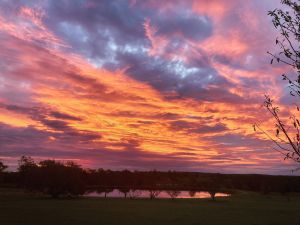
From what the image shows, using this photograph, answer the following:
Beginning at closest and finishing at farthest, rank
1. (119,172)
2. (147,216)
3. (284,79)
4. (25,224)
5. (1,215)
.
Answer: (284,79), (25,224), (1,215), (147,216), (119,172)

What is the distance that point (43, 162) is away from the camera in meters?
88.3

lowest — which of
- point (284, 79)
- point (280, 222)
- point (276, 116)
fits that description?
point (280, 222)

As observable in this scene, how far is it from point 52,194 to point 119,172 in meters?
100

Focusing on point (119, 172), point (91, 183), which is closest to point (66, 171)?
point (91, 183)

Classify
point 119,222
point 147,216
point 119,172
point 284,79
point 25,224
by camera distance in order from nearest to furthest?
1. point 284,79
2. point 25,224
3. point 119,222
4. point 147,216
5. point 119,172

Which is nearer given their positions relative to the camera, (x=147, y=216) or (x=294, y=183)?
(x=147, y=216)

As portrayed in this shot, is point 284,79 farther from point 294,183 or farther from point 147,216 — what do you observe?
point 294,183

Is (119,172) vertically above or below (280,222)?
above

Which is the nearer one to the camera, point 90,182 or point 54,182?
point 54,182

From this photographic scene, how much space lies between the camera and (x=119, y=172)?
586 feet

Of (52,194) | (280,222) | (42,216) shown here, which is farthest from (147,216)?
(52,194)

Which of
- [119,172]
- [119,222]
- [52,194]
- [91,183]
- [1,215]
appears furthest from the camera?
[119,172]

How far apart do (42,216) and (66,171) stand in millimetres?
44104

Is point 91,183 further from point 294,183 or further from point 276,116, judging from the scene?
point 276,116
